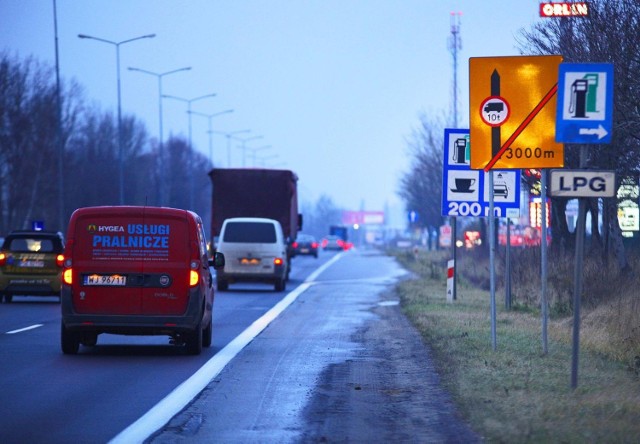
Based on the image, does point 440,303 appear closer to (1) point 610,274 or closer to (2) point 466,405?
(1) point 610,274

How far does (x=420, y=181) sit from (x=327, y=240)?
57485 mm

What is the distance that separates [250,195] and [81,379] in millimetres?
28804

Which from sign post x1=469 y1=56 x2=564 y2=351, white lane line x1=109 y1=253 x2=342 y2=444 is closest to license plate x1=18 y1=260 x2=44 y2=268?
white lane line x1=109 y1=253 x2=342 y2=444

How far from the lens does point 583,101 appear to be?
1257cm

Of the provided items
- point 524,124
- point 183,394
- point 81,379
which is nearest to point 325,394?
point 183,394

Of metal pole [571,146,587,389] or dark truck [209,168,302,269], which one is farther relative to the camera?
dark truck [209,168,302,269]

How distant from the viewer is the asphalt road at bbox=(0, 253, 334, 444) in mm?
10820

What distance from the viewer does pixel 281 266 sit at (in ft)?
122

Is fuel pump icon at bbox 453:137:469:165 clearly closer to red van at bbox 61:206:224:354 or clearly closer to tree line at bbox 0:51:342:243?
red van at bbox 61:206:224:354

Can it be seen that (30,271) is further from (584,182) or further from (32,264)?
(584,182)

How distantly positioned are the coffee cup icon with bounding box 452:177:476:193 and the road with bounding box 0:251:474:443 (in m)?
2.52

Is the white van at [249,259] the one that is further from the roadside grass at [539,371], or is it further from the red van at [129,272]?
the red van at [129,272]

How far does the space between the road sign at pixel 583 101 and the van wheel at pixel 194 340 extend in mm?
6436

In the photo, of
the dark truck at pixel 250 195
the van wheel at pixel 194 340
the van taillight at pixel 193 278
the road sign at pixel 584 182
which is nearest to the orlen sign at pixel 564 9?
the van taillight at pixel 193 278
